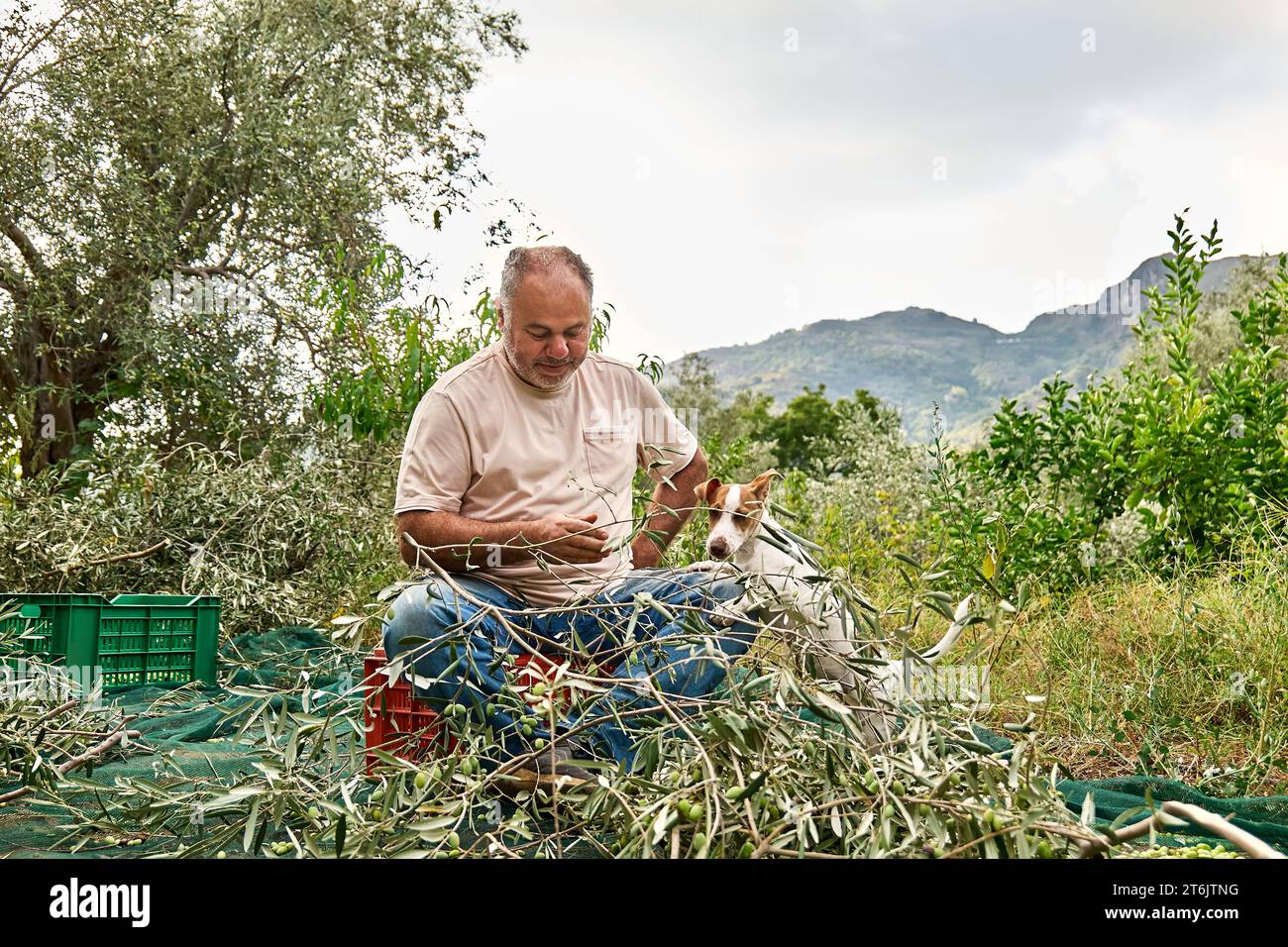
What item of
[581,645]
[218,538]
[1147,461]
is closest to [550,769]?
[581,645]

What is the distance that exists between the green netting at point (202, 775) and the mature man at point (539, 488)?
1.12 feet

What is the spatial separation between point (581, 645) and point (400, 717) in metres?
0.83

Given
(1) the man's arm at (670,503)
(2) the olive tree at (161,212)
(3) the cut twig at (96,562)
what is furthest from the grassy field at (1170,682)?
(2) the olive tree at (161,212)

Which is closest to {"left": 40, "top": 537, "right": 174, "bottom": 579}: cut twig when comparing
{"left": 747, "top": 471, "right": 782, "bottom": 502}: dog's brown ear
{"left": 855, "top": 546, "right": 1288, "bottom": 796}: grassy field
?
{"left": 747, "top": 471, "right": 782, "bottom": 502}: dog's brown ear

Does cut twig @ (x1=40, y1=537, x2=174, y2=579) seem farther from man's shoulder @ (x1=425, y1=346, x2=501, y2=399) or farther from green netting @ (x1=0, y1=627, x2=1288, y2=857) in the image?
man's shoulder @ (x1=425, y1=346, x2=501, y2=399)

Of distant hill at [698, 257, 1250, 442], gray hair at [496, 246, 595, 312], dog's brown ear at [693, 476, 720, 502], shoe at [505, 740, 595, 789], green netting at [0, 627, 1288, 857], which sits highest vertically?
distant hill at [698, 257, 1250, 442]

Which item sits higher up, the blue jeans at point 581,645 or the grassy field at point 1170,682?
the blue jeans at point 581,645

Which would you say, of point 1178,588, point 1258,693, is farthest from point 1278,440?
point 1258,693

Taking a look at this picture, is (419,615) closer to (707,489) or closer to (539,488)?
(539,488)

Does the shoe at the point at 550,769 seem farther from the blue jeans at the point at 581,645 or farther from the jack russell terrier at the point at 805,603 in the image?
the jack russell terrier at the point at 805,603

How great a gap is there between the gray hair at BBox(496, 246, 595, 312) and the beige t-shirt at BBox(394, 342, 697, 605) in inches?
9.2

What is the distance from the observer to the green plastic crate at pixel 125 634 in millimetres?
4320

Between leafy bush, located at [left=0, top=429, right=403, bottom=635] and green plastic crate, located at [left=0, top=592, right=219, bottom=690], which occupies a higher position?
leafy bush, located at [left=0, top=429, right=403, bottom=635]

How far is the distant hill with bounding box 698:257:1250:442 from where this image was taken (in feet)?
275
